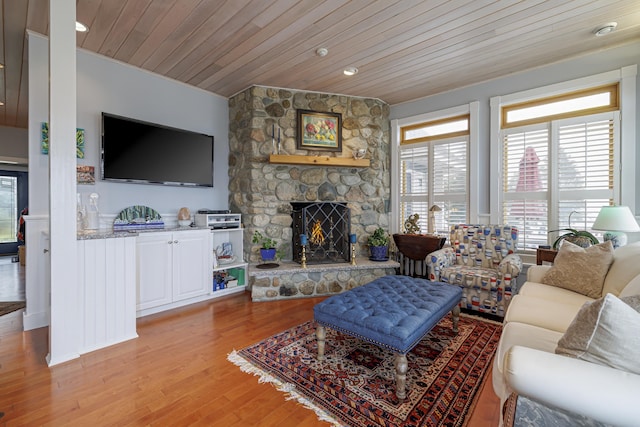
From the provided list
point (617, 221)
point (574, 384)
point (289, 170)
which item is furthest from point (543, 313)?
point (289, 170)

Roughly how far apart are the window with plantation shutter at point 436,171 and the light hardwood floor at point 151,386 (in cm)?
251

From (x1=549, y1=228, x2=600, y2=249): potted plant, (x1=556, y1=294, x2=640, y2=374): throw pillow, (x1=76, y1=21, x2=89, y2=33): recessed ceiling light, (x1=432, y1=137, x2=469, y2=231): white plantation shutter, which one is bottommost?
(x1=556, y1=294, x2=640, y2=374): throw pillow

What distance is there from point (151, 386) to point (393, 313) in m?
1.54

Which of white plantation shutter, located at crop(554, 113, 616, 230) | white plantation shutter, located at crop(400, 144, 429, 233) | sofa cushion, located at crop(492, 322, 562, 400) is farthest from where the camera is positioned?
white plantation shutter, located at crop(400, 144, 429, 233)

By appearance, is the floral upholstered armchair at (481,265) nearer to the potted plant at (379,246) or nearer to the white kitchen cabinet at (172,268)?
the potted plant at (379,246)

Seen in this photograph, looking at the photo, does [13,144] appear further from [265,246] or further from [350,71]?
[350,71]

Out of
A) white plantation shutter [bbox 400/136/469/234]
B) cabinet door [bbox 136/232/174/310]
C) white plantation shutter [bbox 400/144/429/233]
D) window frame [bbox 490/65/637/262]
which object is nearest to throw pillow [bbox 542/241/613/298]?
window frame [bbox 490/65/637/262]

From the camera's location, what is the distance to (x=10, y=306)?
3104 millimetres

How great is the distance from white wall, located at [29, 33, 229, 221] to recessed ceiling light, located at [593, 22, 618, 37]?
4.00 metres

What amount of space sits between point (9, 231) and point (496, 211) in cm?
965

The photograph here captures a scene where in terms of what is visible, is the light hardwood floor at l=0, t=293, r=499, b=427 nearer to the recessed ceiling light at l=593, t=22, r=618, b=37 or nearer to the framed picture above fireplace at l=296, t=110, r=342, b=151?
the framed picture above fireplace at l=296, t=110, r=342, b=151

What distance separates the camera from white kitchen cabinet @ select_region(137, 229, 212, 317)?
2.75m

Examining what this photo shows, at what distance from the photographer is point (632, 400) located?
75 cm

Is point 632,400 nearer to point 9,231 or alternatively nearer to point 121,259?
point 121,259
